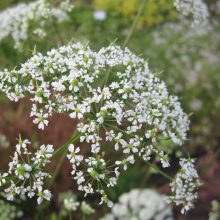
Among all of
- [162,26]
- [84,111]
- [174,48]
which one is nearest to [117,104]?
[84,111]

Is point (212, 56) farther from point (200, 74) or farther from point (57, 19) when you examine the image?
A: point (57, 19)

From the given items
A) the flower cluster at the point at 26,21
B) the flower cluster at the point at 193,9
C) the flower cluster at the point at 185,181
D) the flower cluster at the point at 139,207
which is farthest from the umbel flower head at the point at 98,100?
the flower cluster at the point at 139,207

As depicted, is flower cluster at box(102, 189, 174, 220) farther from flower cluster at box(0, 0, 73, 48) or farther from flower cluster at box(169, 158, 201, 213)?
flower cluster at box(0, 0, 73, 48)

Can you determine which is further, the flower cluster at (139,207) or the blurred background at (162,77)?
the blurred background at (162,77)

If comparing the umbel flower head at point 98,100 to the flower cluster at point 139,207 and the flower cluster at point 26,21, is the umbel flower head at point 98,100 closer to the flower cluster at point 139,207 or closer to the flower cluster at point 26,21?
the flower cluster at point 26,21

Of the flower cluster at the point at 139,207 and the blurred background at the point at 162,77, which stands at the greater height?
the blurred background at the point at 162,77

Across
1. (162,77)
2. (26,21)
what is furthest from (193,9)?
(162,77)

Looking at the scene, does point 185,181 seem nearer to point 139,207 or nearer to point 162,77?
point 139,207

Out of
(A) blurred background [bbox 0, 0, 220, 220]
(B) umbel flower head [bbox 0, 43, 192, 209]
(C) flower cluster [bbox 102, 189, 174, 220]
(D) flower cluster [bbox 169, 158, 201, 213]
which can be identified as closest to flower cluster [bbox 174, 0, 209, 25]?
(A) blurred background [bbox 0, 0, 220, 220]
